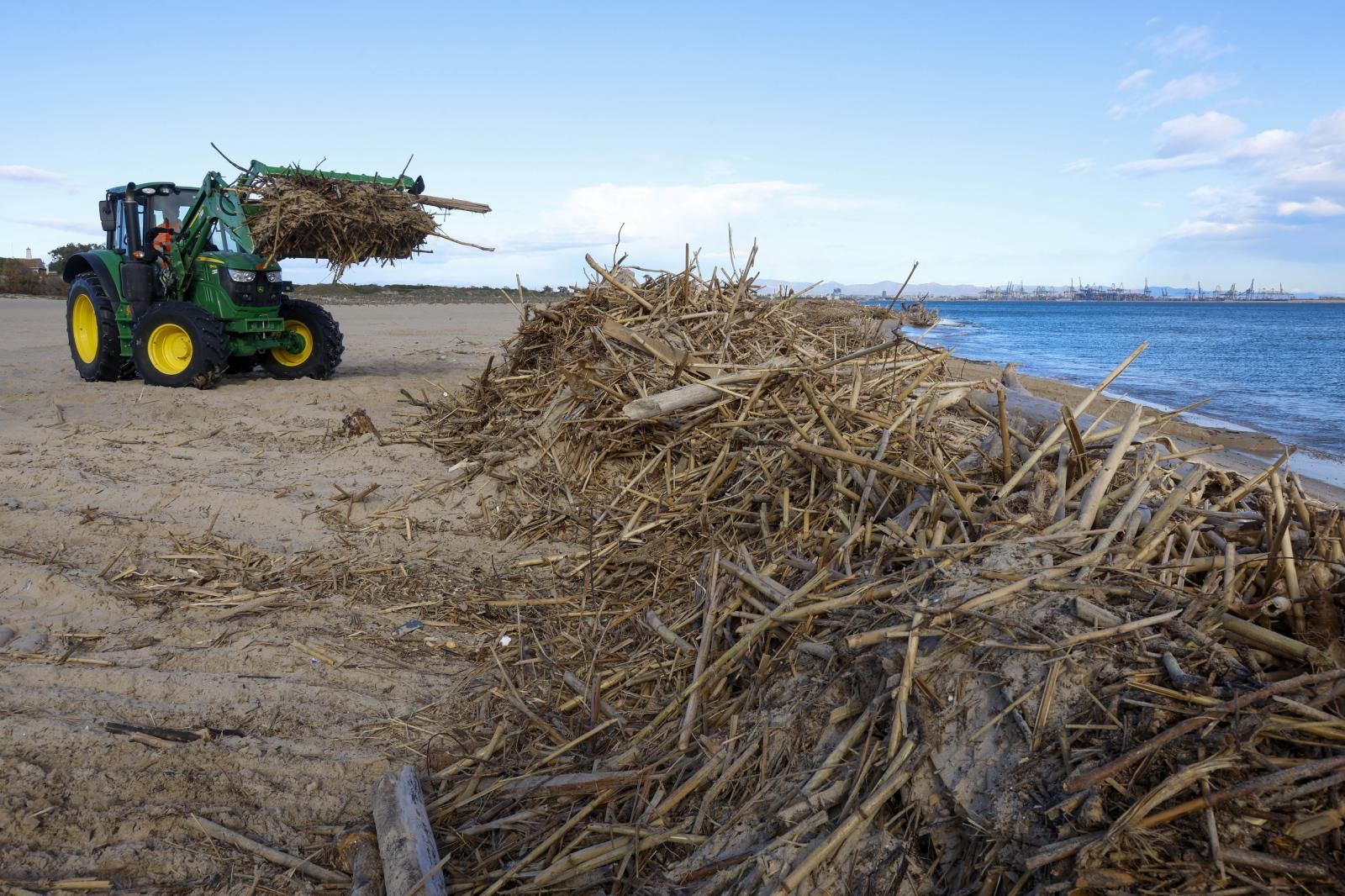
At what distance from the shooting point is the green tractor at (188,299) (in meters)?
10.3

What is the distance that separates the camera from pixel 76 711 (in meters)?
3.41

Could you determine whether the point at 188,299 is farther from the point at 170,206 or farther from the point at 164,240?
the point at 170,206

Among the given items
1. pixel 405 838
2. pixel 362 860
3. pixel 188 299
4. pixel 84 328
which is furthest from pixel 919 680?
pixel 84 328

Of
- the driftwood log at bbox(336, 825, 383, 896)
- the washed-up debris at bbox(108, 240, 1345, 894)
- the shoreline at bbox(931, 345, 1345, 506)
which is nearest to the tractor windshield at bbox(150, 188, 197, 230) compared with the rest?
the washed-up debris at bbox(108, 240, 1345, 894)

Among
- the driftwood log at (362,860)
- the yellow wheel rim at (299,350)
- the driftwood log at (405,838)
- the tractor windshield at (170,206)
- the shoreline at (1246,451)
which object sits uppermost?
the tractor windshield at (170,206)

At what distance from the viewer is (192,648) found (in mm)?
4086

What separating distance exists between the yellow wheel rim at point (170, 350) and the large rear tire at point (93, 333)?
86cm

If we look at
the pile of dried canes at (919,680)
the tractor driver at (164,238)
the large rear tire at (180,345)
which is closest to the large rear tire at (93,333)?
the large rear tire at (180,345)

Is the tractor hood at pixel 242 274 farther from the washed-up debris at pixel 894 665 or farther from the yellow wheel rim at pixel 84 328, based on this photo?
the washed-up debris at pixel 894 665

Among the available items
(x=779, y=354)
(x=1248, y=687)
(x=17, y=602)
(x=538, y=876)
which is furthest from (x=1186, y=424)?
(x=17, y=602)

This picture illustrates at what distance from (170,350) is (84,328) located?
92.2 inches

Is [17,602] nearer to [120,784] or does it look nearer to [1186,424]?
[120,784]

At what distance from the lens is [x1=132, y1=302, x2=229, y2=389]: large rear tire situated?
1015 centimetres

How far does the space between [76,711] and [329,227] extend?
24.5ft
